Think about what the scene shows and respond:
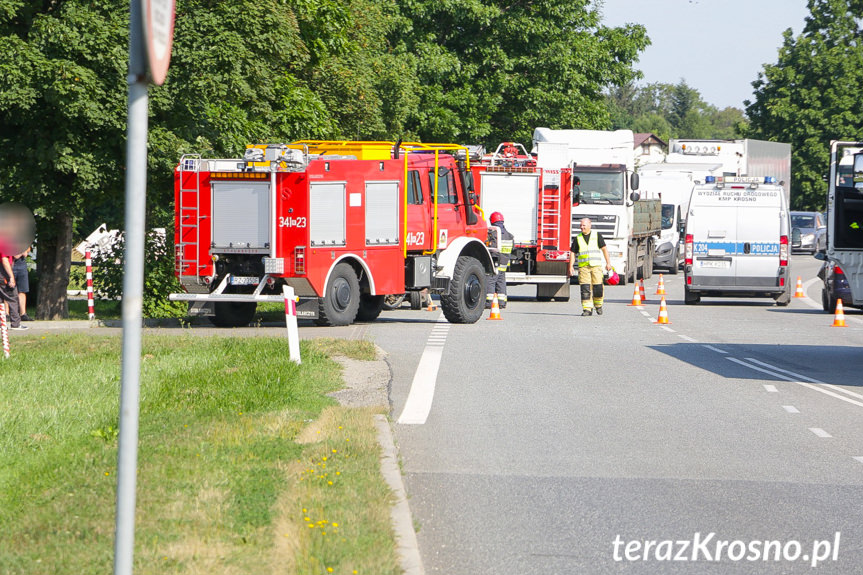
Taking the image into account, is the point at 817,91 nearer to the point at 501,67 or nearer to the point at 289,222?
the point at 501,67

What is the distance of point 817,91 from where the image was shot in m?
82.4

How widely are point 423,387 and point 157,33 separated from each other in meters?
9.20

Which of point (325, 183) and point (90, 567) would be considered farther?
point (325, 183)

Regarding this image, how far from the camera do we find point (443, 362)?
51.4ft

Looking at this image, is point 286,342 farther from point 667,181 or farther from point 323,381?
point 667,181

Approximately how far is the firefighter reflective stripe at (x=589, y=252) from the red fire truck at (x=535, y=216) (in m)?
4.18

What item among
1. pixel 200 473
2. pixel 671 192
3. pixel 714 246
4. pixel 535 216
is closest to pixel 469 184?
pixel 535 216

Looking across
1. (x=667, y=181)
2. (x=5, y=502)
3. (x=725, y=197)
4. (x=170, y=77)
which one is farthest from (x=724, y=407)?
(x=667, y=181)

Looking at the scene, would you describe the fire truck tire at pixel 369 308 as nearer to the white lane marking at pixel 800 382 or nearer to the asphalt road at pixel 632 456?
the asphalt road at pixel 632 456

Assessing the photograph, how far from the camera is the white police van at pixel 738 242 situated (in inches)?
1109

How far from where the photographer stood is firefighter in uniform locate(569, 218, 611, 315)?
24.3 meters

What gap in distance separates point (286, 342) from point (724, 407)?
601 centimetres

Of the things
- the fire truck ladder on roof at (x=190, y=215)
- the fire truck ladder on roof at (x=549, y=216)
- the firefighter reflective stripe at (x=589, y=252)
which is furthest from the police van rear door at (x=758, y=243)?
the fire truck ladder on roof at (x=190, y=215)

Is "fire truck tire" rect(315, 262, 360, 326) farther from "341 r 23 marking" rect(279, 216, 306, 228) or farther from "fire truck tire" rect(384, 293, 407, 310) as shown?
"fire truck tire" rect(384, 293, 407, 310)
